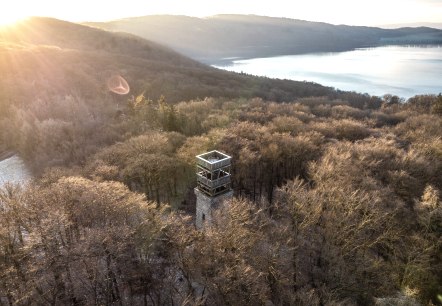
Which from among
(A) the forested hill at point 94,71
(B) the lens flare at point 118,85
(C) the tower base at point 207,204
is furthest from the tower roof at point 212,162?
(B) the lens flare at point 118,85

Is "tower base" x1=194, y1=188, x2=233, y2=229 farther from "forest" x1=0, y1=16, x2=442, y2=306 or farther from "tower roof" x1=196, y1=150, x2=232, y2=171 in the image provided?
"tower roof" x1=196, y1=150, x2=232, y2=171

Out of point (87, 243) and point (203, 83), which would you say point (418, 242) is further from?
A: point (203, 83)

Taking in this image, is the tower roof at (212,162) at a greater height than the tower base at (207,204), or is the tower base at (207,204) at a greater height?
the tower roof at (212,162)

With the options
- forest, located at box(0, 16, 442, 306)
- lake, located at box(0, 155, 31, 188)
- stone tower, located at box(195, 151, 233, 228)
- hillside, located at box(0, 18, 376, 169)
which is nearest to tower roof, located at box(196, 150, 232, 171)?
stone tower, located at box(195, 151, 233, 228)

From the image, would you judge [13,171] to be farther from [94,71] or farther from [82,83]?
[94,71]

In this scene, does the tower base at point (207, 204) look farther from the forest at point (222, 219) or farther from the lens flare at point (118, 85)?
the lens flare at point (118, 85)

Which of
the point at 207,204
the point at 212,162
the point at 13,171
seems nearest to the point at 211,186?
the point at 207,204
